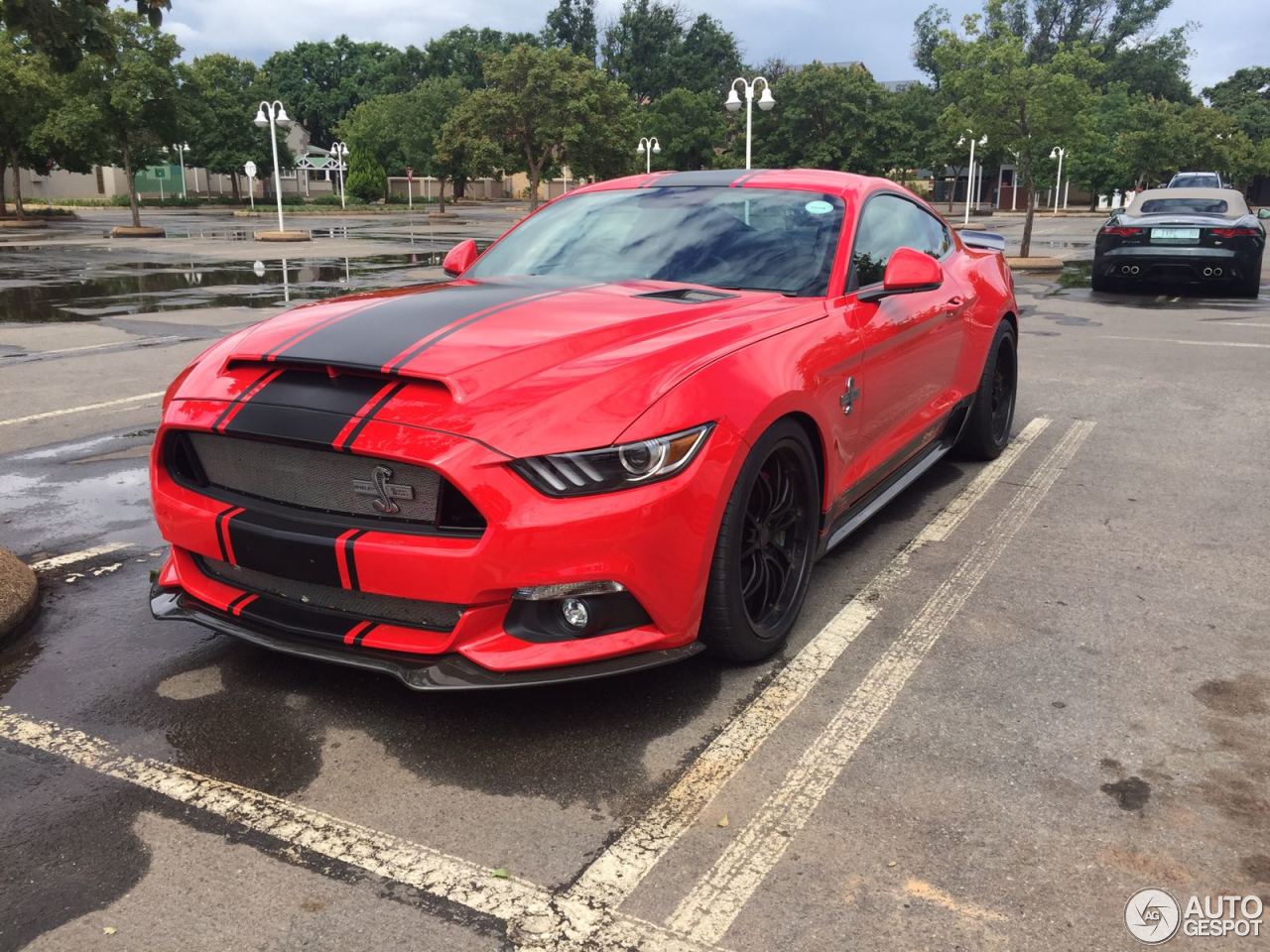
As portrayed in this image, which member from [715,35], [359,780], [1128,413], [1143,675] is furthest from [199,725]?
[715,35]

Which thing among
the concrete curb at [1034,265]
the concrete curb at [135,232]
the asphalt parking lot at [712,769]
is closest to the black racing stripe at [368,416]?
the asphalt parking lot at [712,769]

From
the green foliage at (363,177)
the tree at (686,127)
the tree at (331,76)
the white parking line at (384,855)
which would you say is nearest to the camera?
the white parking line at (384,855)

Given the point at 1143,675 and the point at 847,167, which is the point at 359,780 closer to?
the point at 1143,675

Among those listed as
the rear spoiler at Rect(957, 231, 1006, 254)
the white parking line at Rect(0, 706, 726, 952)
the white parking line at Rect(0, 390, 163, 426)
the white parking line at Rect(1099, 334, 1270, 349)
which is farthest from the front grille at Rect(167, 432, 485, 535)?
the white parking line at Rect(1099, 334, 1270, 349)

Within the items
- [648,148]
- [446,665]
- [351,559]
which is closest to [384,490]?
[351,559]

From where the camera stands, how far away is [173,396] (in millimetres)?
3189

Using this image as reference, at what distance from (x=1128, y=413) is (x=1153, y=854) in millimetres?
5470

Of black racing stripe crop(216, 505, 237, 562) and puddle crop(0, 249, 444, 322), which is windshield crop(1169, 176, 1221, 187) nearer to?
puddle crop(0, 249, 444, 322)

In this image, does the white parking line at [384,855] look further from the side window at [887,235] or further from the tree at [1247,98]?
the tree at [1247,98]

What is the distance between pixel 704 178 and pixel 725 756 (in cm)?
267

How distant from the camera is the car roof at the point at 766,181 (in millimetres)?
4328

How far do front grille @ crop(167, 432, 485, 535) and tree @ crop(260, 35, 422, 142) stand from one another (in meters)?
90.8

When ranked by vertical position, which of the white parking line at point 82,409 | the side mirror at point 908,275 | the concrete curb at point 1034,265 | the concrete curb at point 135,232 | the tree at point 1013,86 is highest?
the tree at point 1013,86

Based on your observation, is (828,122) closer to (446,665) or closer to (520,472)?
(520,472)
